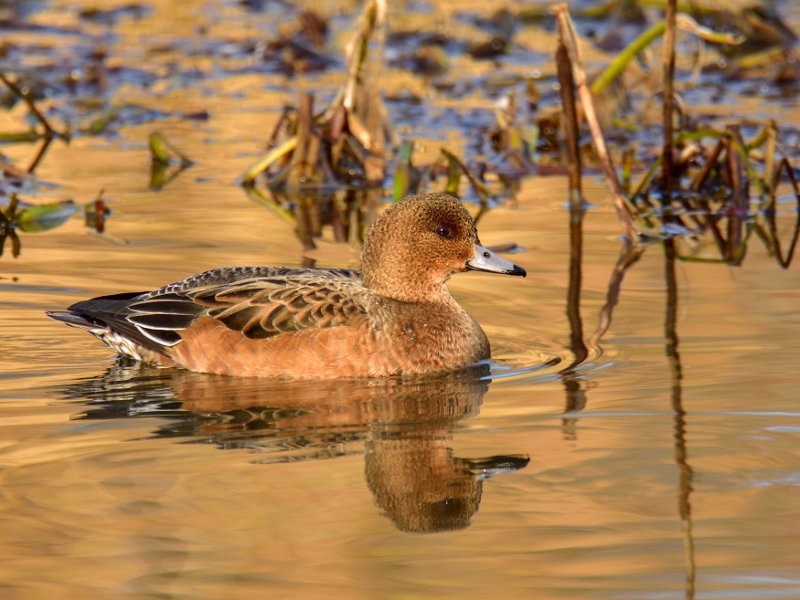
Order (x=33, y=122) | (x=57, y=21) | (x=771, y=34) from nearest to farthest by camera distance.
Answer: (x=33, y=122), (x=771, y=34), (x=57, y=21)

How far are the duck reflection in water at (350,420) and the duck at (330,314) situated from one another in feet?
0.31

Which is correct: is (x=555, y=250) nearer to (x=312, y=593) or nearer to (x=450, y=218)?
(x=450, y=218)

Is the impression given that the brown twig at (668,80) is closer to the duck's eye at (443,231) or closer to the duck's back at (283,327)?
the duck's eye at (443,231)

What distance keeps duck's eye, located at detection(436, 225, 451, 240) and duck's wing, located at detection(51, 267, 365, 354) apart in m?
0.49

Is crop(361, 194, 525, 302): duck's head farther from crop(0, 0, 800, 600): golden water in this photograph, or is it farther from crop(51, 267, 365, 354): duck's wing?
crop(0, 0, 800, 600): golden water

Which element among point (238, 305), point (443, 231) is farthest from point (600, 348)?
point (238, 305)

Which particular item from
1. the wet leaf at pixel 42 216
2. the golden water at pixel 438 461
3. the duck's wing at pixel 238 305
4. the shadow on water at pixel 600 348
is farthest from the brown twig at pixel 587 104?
the wet leaf at pixel 42 216

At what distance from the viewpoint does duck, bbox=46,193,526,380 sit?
6.10 meters

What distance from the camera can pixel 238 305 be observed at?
A: 626cm

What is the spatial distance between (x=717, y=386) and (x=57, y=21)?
44.8 ft

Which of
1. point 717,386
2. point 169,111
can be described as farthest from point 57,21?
point 717,386

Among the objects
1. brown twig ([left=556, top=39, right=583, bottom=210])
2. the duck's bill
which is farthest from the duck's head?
brown twig ([left=556, top=39, right=583, bottom=210])

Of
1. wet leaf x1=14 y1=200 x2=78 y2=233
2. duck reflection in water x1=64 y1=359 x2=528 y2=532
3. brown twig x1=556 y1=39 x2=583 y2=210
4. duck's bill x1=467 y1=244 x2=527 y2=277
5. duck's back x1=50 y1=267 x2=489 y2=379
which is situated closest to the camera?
duck reflection in water x1=64 y1=359 x2=528 y2=532

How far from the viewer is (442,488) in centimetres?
453
